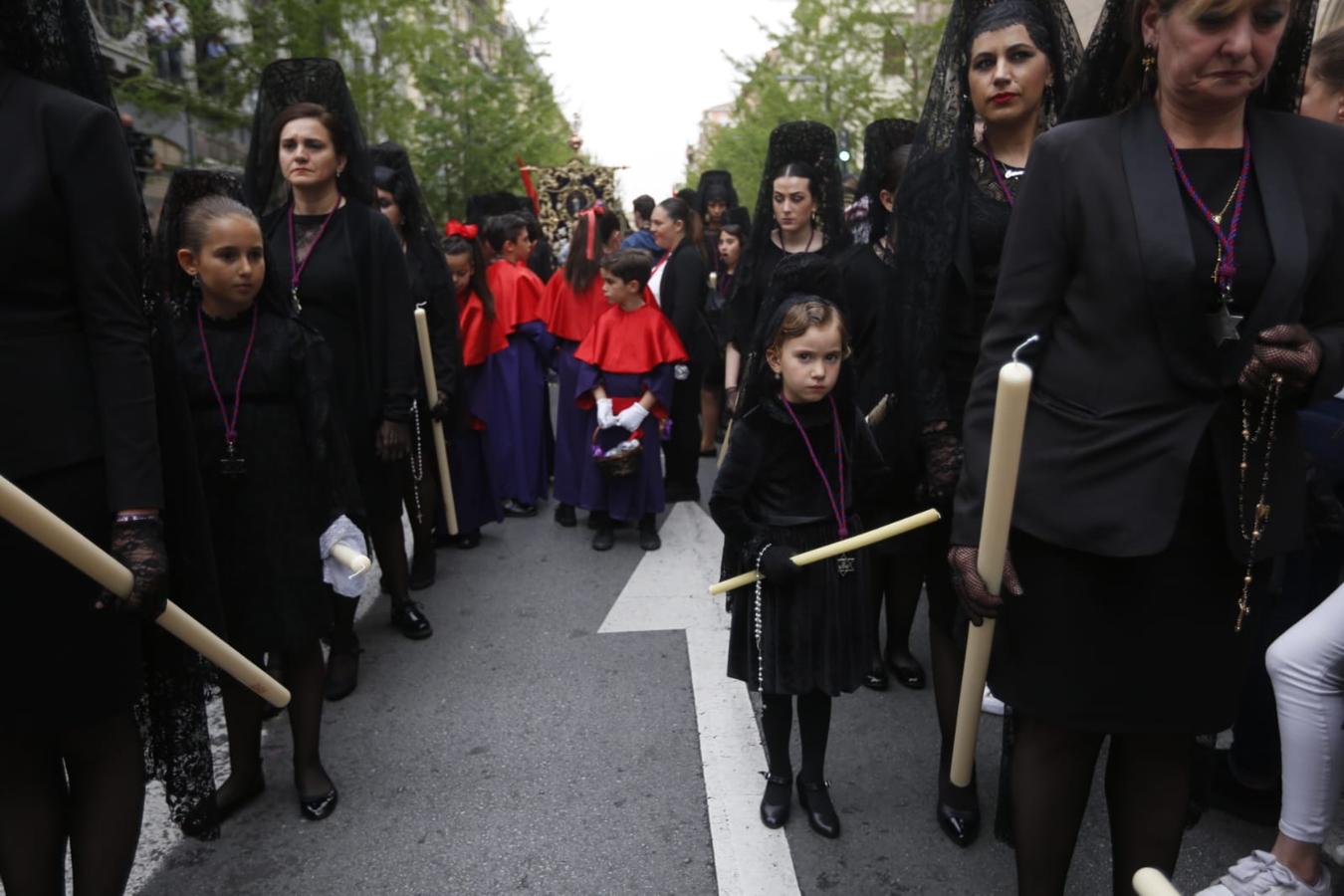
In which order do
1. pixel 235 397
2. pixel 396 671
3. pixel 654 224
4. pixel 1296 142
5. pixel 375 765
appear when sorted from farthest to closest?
pixel 654 224 < pixel 396 671 < pixel 375 765 < pixel 235 397 < pixel 1296 142

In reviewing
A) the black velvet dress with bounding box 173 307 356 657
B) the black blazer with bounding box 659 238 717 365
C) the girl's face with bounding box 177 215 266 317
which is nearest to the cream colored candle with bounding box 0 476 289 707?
the black velvet dress with bounding box 173 307 356 657

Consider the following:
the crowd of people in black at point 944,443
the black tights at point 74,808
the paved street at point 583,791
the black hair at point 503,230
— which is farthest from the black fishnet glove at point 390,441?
A: the black hair at point 503,230

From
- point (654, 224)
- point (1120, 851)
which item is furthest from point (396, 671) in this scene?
point (654, 224)

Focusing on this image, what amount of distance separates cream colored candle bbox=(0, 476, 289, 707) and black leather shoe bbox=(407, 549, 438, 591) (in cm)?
306

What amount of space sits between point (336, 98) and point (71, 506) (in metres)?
Result: 2.93

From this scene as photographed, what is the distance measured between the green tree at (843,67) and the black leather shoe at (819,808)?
57.2 ft

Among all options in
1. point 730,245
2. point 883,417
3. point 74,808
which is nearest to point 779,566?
point 883,417

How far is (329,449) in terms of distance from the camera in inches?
131

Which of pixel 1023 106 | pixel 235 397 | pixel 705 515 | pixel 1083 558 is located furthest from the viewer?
pixel 705 515

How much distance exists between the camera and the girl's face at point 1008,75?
9.23 ft

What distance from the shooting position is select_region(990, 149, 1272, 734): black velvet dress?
1.98 meters

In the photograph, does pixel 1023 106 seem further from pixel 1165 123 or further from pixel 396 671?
pixel 396 671

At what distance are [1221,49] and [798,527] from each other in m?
1.73

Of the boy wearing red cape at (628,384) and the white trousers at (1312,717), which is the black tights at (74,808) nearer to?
the white trousers at (1312,717)
